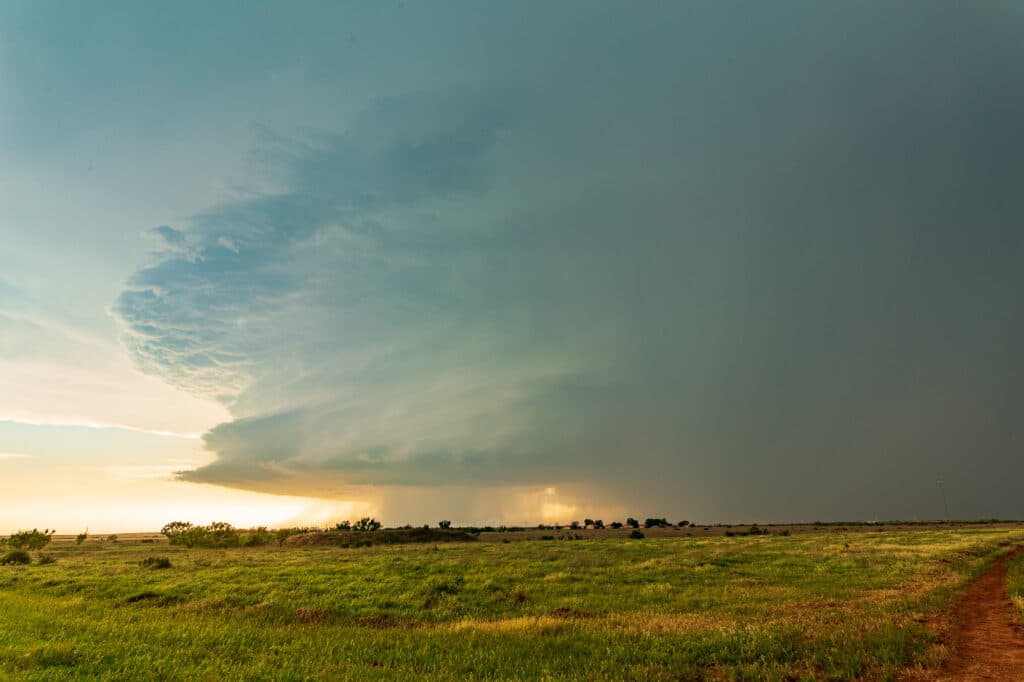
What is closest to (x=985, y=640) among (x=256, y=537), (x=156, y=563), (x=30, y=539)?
(x=156, y=563)

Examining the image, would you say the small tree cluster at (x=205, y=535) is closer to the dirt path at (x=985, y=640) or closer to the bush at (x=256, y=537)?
the bush at (x=256, y=537)

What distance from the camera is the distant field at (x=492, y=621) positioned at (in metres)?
14.2

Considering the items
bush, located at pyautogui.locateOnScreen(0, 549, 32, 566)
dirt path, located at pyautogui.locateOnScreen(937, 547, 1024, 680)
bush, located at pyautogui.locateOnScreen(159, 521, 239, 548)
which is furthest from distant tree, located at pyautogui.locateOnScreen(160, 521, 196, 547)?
dirt path, located at pyautogui.locateOnScreen(937, 547, 1024, 680)

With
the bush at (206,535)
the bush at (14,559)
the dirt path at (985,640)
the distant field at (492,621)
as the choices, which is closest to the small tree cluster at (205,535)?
the bush at (206,535)

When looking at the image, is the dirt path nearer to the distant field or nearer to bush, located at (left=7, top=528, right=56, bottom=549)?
the distant field

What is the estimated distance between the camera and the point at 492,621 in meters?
22.7

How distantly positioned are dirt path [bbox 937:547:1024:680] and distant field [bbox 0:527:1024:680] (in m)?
0.60

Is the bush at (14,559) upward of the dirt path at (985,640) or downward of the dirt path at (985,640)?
downward

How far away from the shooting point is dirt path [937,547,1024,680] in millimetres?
12672

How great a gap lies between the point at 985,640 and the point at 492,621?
1592 centimetres

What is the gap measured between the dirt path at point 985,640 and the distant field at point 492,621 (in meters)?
0.60

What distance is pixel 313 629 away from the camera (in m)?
21.8

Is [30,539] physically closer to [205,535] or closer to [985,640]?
[205,535]

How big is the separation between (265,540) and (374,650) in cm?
9920
